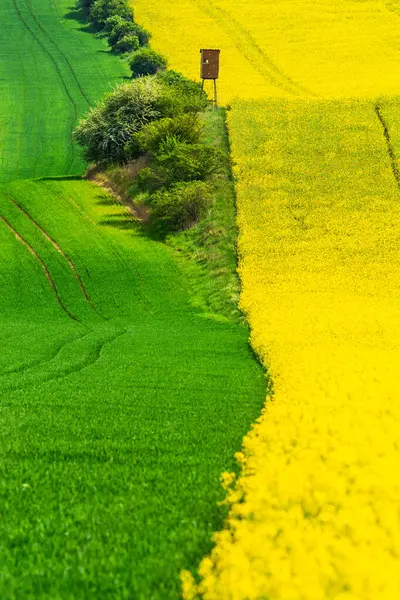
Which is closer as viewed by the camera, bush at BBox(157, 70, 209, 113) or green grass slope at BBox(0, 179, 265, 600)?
green grass slope at BBox(0, 179, 265, 600)

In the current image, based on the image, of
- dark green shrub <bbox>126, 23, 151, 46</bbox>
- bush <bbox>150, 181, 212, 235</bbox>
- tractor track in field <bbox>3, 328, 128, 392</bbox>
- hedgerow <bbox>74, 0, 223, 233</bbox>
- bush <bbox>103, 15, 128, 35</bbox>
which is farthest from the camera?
bush <bbox>103, 15, 128, 35</bbox>

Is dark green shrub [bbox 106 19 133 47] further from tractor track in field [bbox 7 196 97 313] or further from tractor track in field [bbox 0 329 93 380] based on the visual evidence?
tractor track in field [bbox 0 329 93 380]

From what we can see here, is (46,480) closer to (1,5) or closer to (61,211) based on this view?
(61,211)

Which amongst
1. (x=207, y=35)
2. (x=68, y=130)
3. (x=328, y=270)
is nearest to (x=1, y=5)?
(x=207, y=35)

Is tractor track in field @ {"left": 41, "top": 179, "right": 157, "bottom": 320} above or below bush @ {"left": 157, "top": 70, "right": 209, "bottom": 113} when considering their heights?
below

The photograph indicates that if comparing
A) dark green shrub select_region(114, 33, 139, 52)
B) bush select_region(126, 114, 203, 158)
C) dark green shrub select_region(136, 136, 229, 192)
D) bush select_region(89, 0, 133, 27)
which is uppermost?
bush select_region(89, 0, 133, 27)

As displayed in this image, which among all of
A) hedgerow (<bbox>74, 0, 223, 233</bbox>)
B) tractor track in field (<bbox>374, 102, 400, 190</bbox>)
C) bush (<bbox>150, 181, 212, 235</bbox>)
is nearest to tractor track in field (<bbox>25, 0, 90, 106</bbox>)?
hedgerow (<bbox>74, 0, 223, 233</bbox>)

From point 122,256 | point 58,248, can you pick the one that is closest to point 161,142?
point 122,256

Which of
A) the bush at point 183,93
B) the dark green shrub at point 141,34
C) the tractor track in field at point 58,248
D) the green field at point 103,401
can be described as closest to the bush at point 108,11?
the dark green shrub at point 141,34
